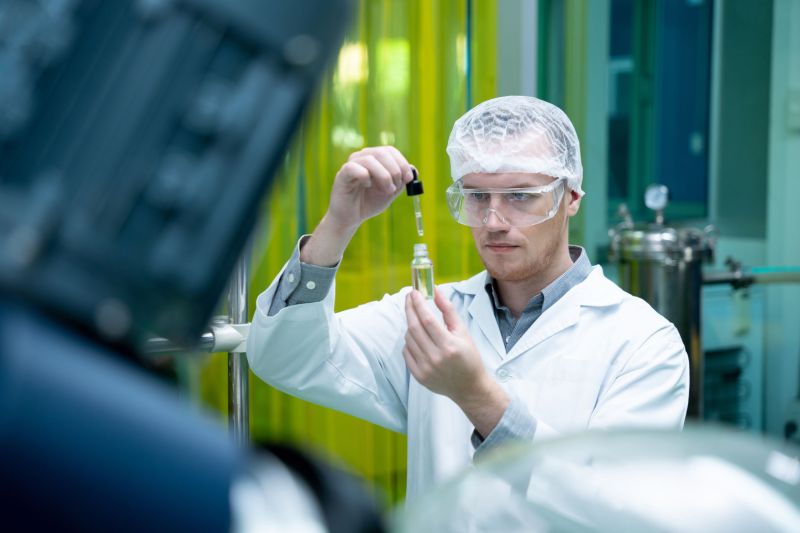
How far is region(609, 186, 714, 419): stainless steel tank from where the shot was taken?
254 centimetres

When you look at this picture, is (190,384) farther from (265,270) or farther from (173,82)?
(265,270)

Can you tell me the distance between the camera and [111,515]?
9.5 inches

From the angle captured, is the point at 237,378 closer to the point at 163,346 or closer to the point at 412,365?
the point at 412,365

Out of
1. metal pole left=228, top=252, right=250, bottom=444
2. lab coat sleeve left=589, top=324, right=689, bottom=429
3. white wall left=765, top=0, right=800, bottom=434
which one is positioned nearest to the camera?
lab coat sleeve left=589, top=324, right=689, bottom=429

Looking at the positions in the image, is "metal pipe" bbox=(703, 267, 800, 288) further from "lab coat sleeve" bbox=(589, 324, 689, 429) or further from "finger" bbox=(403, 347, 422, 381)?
"finger" bbox=(403, 347, 422, 381)

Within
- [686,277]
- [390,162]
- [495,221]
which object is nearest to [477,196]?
[495,221]

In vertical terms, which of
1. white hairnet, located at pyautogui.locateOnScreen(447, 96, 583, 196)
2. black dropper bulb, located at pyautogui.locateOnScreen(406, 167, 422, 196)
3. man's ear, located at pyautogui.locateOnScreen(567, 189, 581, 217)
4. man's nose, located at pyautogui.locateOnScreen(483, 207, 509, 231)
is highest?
white hairnet, located at pyautogui.locateOnScreen(447, 96, 583, 196)

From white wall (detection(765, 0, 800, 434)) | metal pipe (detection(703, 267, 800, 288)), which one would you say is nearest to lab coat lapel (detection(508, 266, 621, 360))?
metal pipe (detection(703, 267, 800, 288))

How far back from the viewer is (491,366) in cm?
147

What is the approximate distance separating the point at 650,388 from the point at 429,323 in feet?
1.29

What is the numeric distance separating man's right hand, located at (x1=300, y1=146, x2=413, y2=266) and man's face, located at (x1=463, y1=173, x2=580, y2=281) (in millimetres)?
163

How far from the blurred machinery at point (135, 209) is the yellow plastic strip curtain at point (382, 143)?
6.39ft

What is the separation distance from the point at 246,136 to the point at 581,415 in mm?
1184

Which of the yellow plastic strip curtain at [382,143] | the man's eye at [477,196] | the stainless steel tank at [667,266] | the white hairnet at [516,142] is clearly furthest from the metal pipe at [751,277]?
the man's eye at [477,196]
